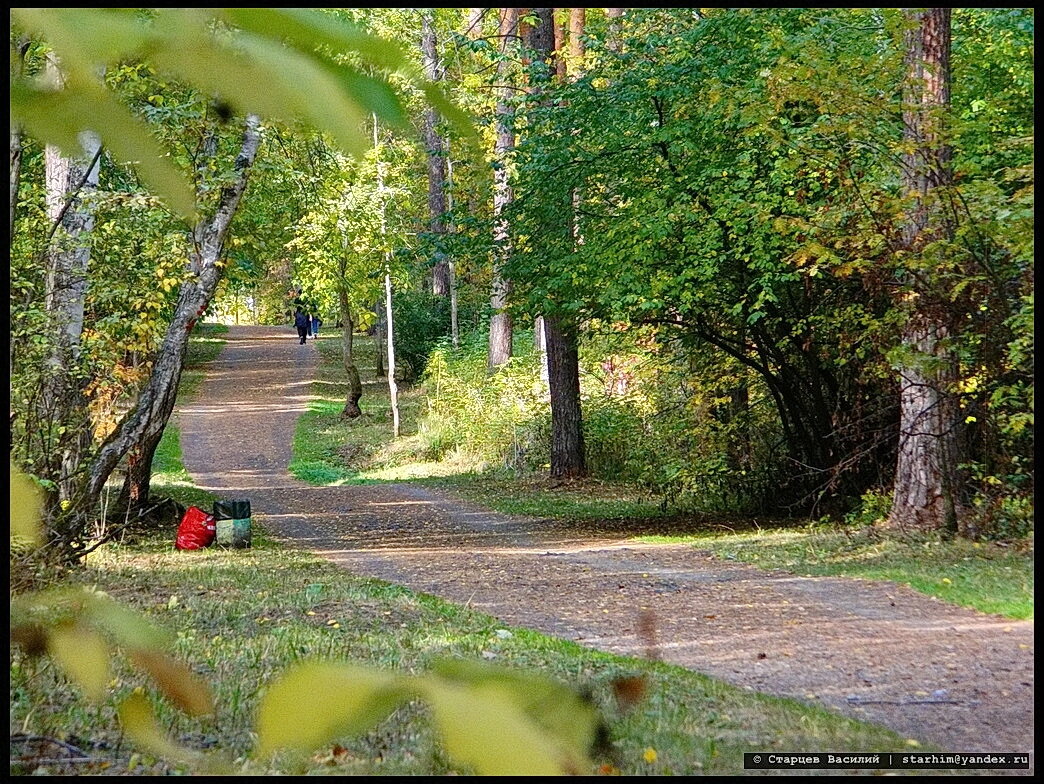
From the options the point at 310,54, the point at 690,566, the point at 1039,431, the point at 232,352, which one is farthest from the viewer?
the point at 232,352

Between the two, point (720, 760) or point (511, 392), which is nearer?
point (720, 760)

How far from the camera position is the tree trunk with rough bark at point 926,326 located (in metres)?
9.95

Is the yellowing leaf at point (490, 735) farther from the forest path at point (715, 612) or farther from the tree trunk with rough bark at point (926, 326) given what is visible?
the tree trunk with rough bark at point (926, 326)

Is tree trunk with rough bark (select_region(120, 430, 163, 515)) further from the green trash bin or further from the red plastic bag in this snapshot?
the green trash bin

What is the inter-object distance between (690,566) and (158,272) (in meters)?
5.95

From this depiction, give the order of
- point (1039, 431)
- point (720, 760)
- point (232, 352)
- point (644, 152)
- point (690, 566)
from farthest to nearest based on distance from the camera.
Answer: point (232, 352) < point (644, 152) < point (690, 566) < point (1039, 431) < point (720, 760)

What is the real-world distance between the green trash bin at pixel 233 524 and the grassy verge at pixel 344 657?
480mm

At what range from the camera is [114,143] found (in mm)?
579

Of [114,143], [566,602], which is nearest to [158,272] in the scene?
[566,602]

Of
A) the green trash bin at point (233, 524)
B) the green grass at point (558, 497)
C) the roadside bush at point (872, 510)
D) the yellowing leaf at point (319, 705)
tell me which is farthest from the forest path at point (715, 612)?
the roadside bush at point (872, 510)

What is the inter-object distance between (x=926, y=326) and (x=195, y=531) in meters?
8.00

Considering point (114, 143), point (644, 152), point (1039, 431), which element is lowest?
point (1039, 431)

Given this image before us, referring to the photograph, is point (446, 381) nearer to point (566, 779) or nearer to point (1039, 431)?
point (1039, 431)

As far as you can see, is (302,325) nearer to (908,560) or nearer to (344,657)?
(908,560)
